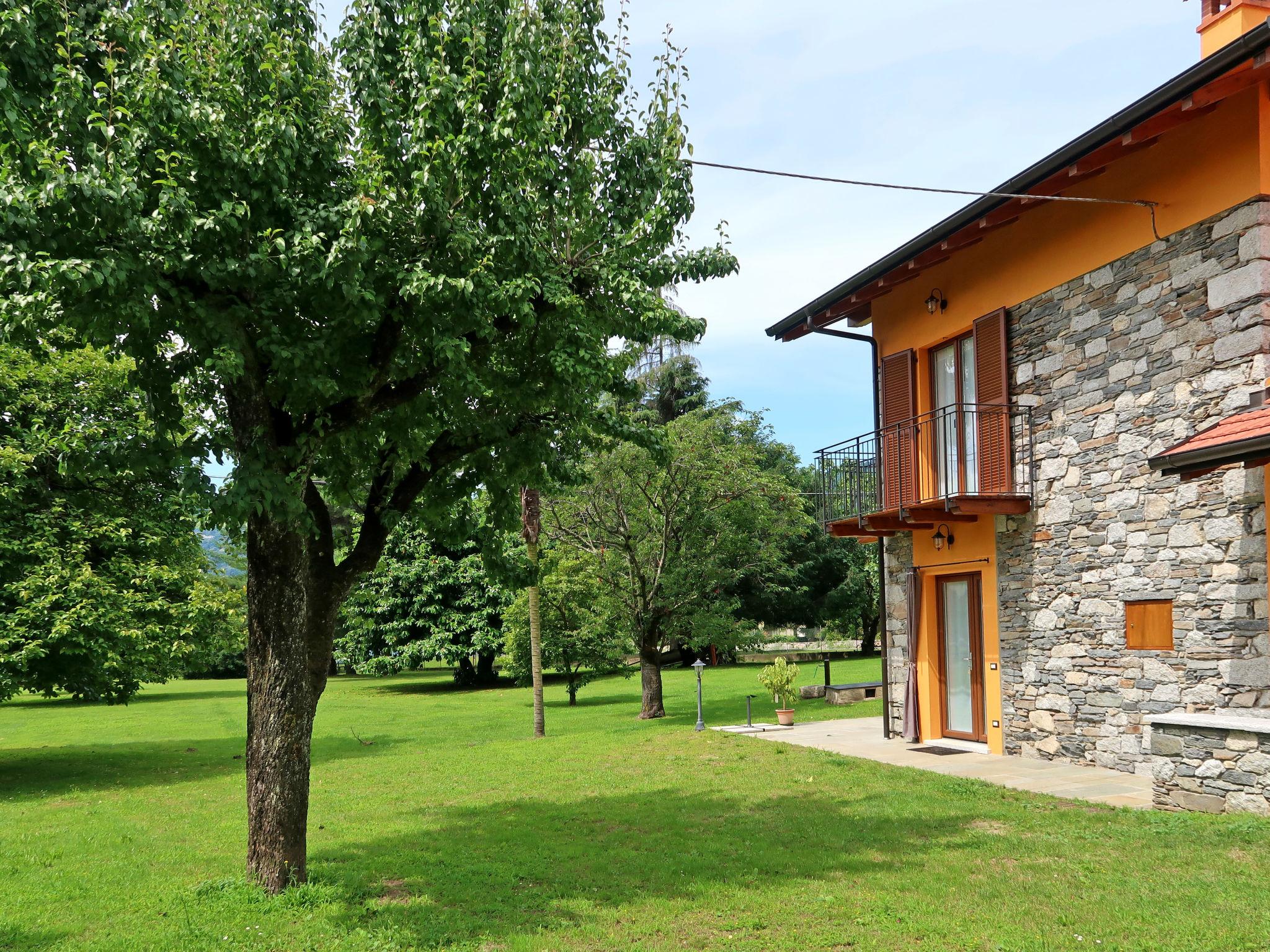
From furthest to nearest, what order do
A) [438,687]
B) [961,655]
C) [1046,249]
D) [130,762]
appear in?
[438,687] → [130,762] → [961,655] → [1046,249]

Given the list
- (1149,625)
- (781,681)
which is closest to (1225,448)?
(1149,625)

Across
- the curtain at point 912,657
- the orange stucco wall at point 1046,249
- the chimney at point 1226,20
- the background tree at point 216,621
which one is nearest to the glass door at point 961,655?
the orange stucco wall at point 1046,249

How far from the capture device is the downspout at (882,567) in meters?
14.8

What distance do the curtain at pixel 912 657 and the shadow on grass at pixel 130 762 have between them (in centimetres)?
934

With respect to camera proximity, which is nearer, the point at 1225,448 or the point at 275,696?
the point at 275,696

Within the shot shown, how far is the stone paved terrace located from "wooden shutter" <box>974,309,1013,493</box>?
3.26 metres

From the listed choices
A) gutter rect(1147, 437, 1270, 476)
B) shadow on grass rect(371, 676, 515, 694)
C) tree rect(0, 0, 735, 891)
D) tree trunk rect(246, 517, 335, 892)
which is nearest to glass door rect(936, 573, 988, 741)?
gutter rect(1147, 437, 1270, 476)

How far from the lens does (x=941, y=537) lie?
45.0 ft

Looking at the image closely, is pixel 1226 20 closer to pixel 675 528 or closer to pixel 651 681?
pixel 675 528

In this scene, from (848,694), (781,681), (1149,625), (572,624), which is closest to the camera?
(1149,625)

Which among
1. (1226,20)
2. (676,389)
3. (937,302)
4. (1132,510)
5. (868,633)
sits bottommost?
(868,633)

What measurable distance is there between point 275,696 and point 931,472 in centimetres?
949

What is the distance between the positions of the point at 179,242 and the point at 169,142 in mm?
656

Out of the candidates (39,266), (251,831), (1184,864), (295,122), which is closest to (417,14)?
(295,122)
